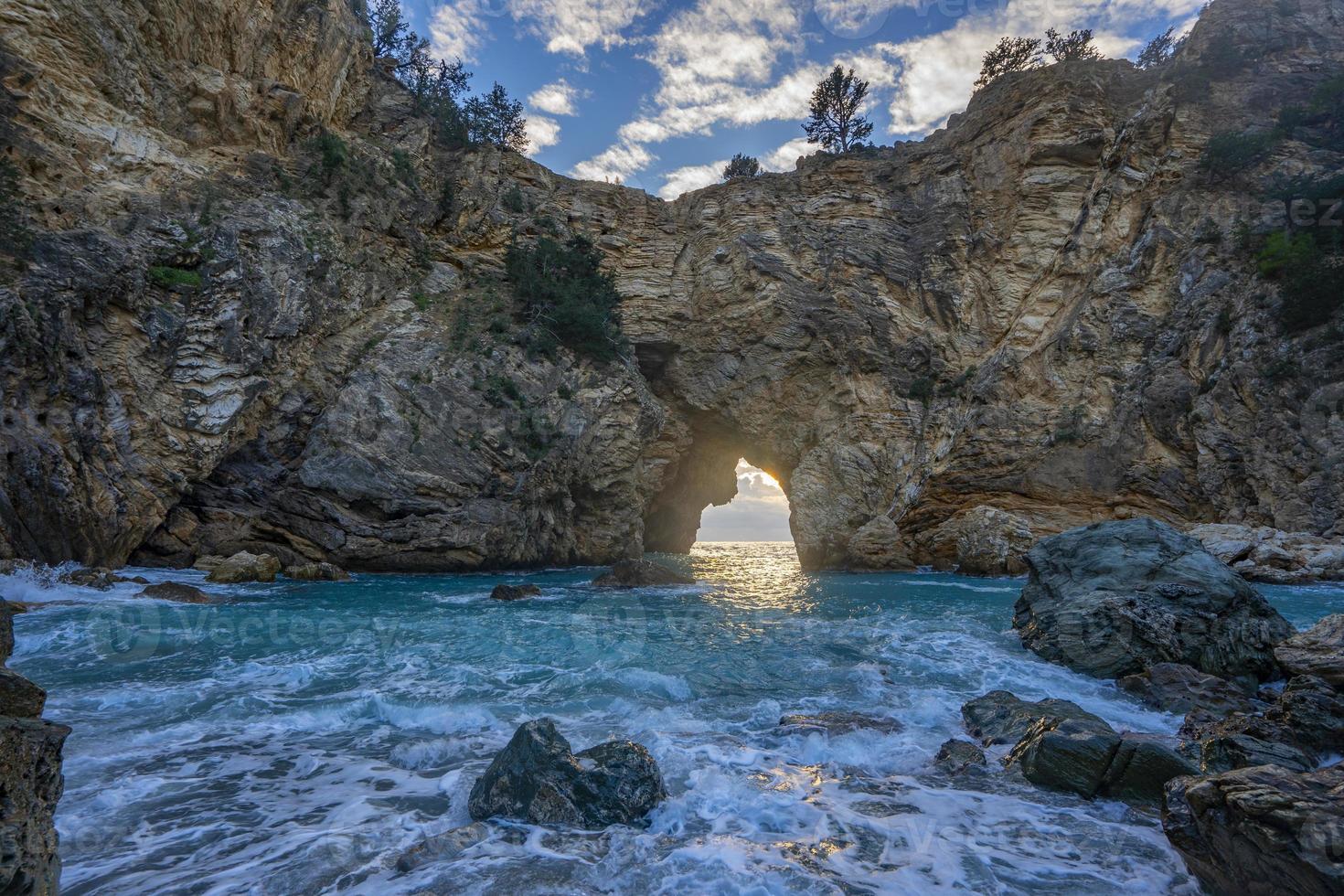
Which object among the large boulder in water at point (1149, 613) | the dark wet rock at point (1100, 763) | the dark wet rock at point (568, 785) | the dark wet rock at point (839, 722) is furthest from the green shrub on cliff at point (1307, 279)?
the dark wet rock at point (568, 785)

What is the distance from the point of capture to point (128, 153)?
18125 mm

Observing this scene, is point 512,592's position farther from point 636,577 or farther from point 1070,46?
point 1070,46

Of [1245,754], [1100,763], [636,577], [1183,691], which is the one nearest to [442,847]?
[1100,763]

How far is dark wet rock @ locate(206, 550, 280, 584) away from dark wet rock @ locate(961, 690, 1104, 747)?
18.3 m

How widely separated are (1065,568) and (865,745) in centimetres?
735

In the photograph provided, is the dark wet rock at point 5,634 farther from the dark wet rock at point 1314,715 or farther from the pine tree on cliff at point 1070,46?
the pine tree on cliff at point 1070,46

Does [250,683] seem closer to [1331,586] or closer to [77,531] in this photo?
[77,531]

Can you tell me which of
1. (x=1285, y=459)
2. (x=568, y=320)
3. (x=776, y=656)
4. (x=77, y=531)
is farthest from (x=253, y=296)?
(x=1285, y=459)

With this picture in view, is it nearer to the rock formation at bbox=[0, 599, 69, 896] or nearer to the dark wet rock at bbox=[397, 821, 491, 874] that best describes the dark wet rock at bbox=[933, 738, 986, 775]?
the dark wet rock at bbox=[397, 821, 491, 874]

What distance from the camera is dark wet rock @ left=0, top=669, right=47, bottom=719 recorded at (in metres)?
4.05

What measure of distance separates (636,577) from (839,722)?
14.6m

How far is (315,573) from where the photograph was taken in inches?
723

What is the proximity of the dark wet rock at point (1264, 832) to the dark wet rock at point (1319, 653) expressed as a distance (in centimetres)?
360

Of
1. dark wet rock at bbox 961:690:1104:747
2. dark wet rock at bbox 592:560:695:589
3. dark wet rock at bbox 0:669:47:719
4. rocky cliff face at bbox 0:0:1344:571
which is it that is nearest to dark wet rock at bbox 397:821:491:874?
dark wet rock at bbox 0:669:47:719
